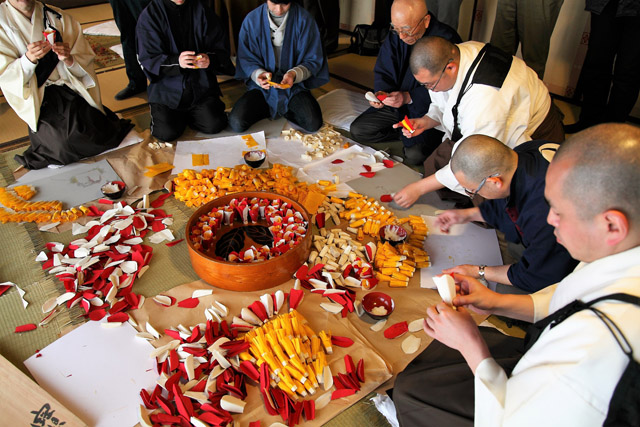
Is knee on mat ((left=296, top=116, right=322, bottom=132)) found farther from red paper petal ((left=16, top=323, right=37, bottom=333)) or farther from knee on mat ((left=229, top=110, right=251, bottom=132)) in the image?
red paper petal ((left=16, top=323, right=37, bottom=333))

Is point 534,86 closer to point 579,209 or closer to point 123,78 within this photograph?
point 579,209

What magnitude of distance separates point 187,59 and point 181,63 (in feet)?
0.20

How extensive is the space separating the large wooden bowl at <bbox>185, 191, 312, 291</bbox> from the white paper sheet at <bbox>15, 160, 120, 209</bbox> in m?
1.11

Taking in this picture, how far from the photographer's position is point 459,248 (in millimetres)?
2539

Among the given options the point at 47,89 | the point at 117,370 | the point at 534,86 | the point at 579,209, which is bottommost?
the point at 117,370

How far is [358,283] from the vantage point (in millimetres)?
2262

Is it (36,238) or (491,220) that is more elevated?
(491,220)

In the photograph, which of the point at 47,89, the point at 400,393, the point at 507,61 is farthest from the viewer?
the point at 47,89

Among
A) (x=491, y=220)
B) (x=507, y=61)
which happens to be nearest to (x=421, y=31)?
(x=507, y=61)

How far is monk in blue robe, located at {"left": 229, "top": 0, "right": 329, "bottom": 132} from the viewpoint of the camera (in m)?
3.61

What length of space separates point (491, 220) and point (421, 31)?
150 cm

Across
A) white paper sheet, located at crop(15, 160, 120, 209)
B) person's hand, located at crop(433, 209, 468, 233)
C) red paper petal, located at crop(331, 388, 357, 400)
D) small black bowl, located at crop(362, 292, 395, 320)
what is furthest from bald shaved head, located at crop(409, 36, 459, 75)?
white paper sheet, located at crop(15, 160, 120, 209)

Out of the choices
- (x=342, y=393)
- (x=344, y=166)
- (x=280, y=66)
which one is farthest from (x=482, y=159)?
(x=280, y=66)

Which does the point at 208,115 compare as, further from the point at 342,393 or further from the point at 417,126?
the point at 342,393
